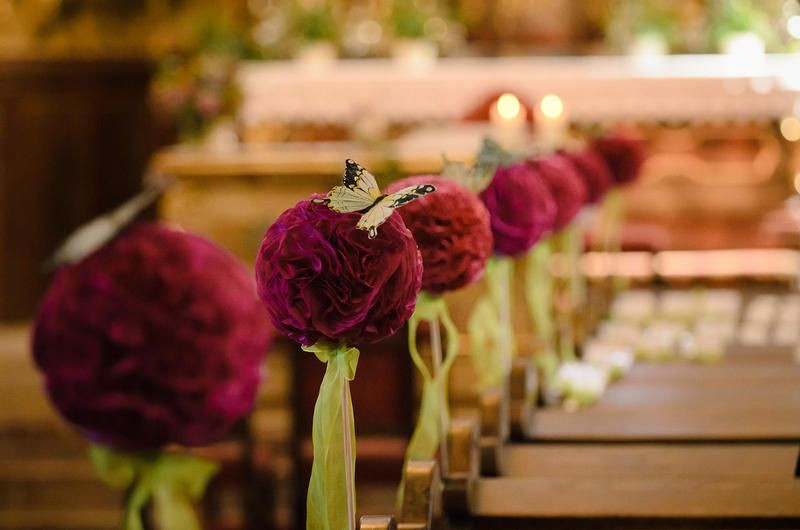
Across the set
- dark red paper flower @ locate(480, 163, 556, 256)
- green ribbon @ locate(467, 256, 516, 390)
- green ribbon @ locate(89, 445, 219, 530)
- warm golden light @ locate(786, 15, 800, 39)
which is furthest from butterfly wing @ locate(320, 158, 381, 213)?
warm golden light @ locate(786, 15, 800, 39)

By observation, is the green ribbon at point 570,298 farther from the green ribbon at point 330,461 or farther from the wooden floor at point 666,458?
the green ribbon at point 330,461

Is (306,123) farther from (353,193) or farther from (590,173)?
(353,193)

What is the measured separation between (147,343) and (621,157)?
332 centimetres

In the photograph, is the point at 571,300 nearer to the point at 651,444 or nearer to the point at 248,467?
the point at 248,467

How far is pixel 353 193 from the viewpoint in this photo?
1.47 meters

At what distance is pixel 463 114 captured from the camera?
7188 millimetres

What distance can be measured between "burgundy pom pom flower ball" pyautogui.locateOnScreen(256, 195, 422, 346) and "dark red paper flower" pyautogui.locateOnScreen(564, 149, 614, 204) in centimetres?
222

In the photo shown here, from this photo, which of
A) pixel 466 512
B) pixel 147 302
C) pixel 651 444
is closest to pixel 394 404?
pixel 651 444

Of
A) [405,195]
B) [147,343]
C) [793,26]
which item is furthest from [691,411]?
[793,26]

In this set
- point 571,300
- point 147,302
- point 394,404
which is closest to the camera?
point 147,302

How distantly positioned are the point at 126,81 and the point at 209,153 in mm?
2927

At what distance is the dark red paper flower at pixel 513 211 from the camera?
2441 millimetres

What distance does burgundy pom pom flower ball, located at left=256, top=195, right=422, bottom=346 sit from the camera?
146 centimetres

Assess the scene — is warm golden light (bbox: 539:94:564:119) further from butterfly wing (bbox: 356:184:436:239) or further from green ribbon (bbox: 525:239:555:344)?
butterfly wing (bbox: 356:184:436:239)
